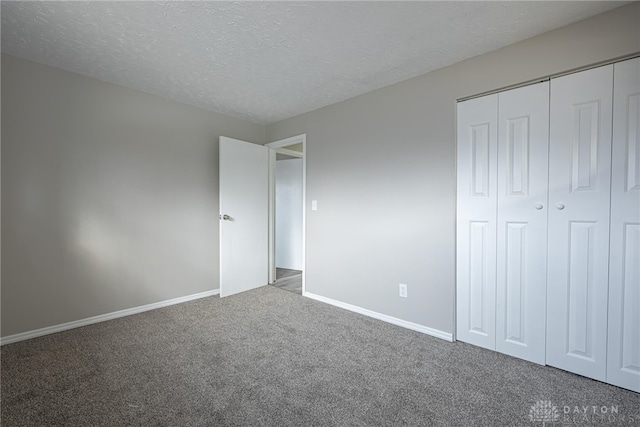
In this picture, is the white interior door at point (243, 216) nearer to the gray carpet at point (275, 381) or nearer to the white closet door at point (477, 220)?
the gray carpet at point (275, 381)

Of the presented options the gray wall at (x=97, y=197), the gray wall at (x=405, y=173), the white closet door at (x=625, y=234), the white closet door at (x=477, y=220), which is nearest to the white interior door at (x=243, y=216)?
the gray wall at (x=97, y=197)

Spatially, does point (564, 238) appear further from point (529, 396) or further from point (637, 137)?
point (529, 396)

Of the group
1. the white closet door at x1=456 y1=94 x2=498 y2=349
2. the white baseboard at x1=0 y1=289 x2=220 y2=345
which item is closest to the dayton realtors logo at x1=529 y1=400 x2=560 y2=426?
the white closet door at x1=456 y1=94 x2=498 y2=349

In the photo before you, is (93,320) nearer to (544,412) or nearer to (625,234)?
(544,412)

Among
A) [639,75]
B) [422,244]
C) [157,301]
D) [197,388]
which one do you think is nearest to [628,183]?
[639,75]

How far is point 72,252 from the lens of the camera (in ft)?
8.18

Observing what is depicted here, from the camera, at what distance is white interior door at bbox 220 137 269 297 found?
11.2 ft

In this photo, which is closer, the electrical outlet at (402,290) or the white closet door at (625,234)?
the white closet door at (625,234)

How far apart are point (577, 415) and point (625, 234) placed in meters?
1.06

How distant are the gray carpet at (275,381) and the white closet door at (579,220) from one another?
21 cm

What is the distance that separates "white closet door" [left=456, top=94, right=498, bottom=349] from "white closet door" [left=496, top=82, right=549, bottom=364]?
0.17 ft

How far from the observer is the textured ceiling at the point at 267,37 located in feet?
5.47

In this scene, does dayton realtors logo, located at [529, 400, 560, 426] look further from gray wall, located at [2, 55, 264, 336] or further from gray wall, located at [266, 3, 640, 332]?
gray wall, located at [2, 55, 264, 336]

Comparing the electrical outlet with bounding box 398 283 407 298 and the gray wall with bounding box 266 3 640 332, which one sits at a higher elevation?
the gray wall with bounding box 266 3 640 332
